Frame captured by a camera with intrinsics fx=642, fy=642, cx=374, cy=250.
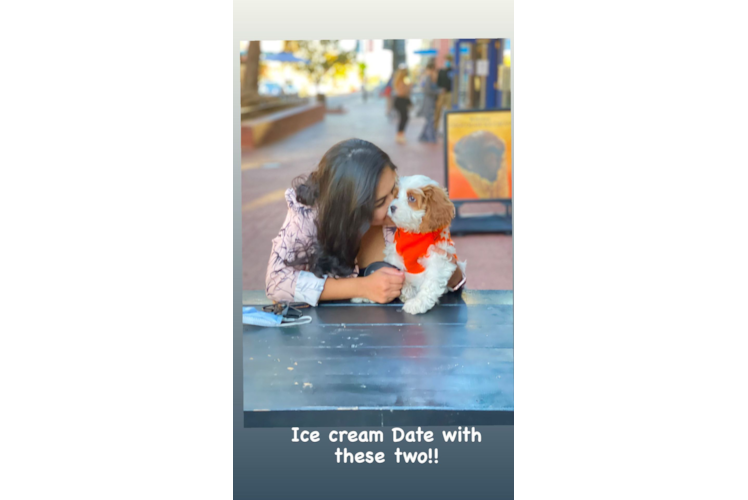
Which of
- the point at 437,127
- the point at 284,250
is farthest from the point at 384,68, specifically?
the point at 437,127

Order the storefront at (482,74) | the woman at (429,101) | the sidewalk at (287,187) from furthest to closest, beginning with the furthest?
the woman at (429,101), the storefront at (482,74), the sidewalk at (287,187)

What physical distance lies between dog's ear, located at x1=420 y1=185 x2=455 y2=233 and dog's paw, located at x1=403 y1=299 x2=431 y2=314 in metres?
0.35

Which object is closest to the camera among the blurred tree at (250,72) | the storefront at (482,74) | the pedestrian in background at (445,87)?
the blurred tree at (250,72)

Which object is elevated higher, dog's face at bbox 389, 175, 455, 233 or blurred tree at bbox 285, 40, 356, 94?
blurred tree at bbox 285, 40, 356, 94

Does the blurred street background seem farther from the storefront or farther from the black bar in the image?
the black bar

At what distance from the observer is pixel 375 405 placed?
254cm

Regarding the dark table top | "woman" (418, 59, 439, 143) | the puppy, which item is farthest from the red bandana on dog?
"woman" (418, 59, 439, 143)

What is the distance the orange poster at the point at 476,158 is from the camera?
5.65m

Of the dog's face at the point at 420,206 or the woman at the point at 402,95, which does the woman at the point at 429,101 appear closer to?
the woman at the point at 402,95

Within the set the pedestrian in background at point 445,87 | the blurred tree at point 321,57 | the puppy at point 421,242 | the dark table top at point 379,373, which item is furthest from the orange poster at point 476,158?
the pedestrian in background at point 445,87

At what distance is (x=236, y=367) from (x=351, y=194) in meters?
0.92

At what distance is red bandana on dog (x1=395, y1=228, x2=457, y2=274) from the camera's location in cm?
302

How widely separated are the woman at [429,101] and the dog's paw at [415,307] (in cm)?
481

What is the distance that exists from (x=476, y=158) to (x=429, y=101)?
151 inches
